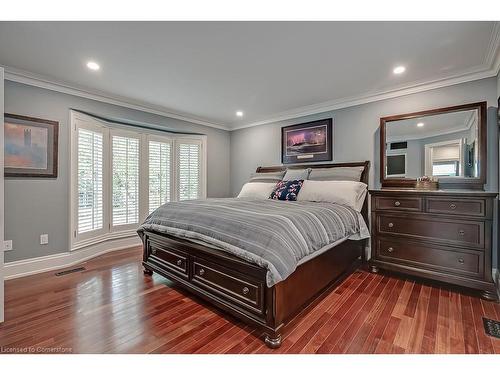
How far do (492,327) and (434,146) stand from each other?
198 cm

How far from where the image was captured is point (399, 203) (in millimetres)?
2742

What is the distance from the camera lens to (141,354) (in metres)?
1.51

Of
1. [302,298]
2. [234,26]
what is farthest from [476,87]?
[302,298]

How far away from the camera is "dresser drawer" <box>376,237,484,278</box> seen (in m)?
2.32

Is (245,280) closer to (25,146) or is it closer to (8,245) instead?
(8,245)

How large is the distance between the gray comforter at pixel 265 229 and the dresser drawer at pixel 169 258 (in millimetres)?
193

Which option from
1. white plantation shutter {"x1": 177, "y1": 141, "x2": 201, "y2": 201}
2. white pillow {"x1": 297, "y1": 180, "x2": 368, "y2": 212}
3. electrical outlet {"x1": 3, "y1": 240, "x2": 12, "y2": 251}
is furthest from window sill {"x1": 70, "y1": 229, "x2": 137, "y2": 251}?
white pillow {"x1": 297, "y1": 180, "x2": 368, "y2": 212}

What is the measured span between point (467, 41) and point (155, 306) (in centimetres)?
363

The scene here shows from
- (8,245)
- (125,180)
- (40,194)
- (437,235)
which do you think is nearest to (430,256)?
(437,235)

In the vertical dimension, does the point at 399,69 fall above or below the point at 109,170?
above

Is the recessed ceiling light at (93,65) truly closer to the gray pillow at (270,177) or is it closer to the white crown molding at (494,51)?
the gray pillow at (270,177)
